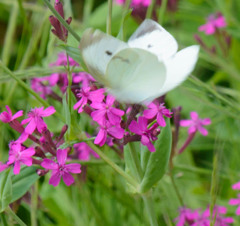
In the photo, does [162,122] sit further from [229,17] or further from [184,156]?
[229,17]

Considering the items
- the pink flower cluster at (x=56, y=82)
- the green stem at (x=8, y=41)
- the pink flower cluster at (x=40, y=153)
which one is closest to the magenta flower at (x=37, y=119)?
the pink flower cluster at (x=40, y=153)

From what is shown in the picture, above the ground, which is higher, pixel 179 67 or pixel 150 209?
pixel 179 67

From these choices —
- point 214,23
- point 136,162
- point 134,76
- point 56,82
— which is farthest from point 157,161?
point 214,23

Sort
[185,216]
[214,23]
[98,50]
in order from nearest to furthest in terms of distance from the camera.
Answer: [98,50] < [185,216] < [214,23]

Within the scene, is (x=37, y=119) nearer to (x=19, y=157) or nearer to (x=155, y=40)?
(x=19, y=157)

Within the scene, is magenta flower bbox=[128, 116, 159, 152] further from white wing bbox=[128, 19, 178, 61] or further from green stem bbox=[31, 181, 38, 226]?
green stem bbox=[31, 181, 38, 226]

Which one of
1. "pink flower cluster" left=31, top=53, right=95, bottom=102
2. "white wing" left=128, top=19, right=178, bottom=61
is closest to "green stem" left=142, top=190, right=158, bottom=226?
"white wing" left=128, top=19, right=178, bottom=61
